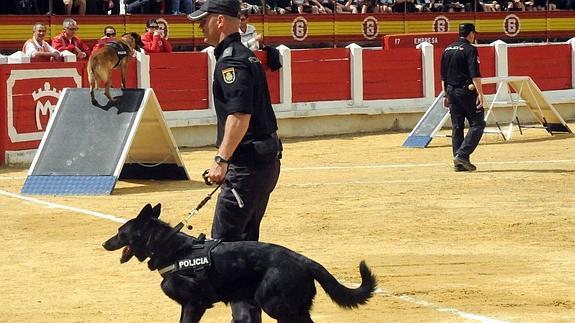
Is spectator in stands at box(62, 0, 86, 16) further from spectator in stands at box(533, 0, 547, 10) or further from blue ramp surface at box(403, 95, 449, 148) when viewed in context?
spectator in stands at box(533, 0, 547, 10)

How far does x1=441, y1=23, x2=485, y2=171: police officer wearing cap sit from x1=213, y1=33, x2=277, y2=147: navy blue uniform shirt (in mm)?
9431

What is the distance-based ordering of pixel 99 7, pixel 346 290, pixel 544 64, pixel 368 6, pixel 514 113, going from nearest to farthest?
pixel 346 290 → pixel 514 113 → pixel 99 7 → pixel 544 64 → pixel 368 6

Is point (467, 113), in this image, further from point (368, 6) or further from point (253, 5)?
point (368, 6)

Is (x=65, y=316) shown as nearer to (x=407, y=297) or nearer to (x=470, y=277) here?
(x=407, y=297)

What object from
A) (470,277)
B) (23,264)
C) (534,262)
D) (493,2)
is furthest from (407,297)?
(493,2)

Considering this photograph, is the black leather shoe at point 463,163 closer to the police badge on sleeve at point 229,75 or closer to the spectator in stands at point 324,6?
the police badge on sleeve at point 229,75

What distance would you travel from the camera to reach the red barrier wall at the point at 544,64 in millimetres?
25109

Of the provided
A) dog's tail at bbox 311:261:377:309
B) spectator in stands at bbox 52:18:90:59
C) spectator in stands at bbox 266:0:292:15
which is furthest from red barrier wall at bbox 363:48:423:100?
dog's tail at bbox 311:261:377:309

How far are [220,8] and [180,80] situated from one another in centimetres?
1432

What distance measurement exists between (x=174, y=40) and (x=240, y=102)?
18.1 m

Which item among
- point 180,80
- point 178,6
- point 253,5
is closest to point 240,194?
point 180,80

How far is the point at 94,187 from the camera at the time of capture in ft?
48.6

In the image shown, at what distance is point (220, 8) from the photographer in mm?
7004

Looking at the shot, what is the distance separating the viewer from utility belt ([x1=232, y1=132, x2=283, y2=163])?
23.2 feet
